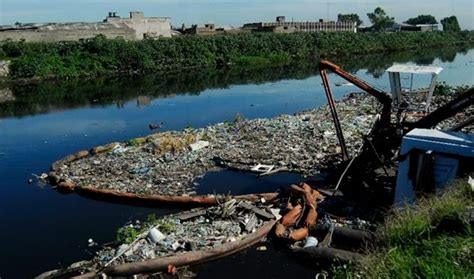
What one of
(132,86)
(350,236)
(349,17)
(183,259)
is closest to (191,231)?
(183,259)

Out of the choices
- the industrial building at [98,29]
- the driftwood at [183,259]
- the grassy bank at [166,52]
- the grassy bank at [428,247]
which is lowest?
the driftwood at [183,259]

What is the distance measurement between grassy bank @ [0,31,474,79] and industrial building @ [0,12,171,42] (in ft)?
8.58

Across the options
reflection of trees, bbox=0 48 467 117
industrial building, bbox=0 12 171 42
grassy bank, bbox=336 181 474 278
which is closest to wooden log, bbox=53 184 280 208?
grassy bank, bbox=336 181 474 278

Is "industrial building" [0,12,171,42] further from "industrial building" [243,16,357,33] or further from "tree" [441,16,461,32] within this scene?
"tree" [441,16,461,32]

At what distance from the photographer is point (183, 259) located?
7.34 metres

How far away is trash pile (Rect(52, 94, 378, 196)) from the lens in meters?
11.7

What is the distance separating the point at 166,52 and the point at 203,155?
97.7 ft

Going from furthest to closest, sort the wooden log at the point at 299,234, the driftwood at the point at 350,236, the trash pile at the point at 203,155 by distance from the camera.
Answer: the trash pile at the point at 203,155
the wooden log at the point at 299,234
the driftwood at the point at 350,236

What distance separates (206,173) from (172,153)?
1.55 metres

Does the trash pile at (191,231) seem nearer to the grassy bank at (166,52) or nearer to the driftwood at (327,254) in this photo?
the driftwood at (327,254)

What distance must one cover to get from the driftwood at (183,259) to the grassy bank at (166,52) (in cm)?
3050

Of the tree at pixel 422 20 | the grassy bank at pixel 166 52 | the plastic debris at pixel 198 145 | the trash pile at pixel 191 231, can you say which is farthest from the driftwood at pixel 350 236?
the tree at pixel 422 20

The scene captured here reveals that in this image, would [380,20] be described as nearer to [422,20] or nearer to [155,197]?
[422,20]

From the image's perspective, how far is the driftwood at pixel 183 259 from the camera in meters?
7.10
